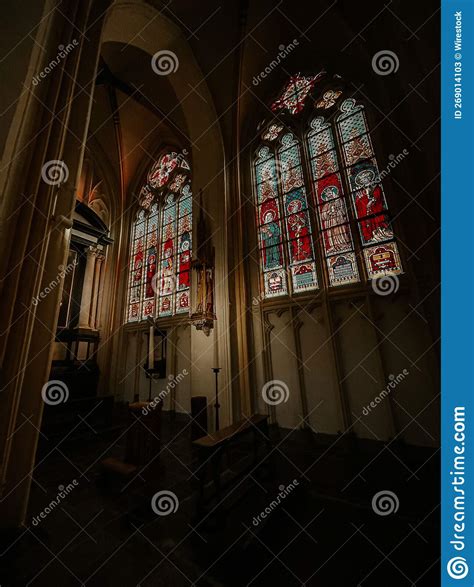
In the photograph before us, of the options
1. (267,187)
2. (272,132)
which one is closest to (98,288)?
(267,187)

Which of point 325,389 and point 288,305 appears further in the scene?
point 288,305

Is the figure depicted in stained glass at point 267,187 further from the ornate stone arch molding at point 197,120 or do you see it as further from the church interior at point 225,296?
the ornate stone arch molding at point 197,120

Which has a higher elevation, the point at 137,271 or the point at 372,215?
the point at 137,271

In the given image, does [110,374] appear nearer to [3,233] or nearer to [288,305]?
[288,305]

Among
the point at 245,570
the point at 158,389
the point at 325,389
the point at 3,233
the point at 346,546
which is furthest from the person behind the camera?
the point at 158,389

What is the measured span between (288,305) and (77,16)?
5.01 metres

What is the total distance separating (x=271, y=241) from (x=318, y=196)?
1.32 metres

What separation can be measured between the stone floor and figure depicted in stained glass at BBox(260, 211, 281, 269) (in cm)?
364

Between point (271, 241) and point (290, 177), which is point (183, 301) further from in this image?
point (290, 177)

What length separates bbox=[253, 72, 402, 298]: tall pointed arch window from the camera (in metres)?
4.45

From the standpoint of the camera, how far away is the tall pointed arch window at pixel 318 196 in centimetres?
445

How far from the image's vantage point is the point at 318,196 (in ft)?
16.7

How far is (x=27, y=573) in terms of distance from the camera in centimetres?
169

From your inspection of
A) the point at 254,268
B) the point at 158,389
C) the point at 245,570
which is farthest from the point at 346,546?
the point at 158,389
